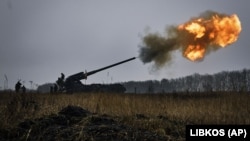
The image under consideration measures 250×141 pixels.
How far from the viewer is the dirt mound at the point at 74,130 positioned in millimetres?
7348

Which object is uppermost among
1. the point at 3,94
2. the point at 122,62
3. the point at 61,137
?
the point at 122,62

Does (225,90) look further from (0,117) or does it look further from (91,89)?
(91,89)

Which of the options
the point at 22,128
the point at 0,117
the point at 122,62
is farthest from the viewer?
the point at 122,62

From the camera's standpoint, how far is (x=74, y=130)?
7.57 m

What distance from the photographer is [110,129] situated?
7.74 meters

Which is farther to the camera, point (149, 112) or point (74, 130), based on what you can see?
point (149, 112)

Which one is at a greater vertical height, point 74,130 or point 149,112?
point 149,112

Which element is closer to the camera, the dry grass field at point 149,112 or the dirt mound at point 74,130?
the dirt mound at point 74,130

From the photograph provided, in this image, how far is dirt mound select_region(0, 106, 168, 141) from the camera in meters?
7.35

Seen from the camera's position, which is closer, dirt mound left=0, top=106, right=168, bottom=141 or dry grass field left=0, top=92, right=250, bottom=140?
dirt mound left=0, top=106, right=168, bottom=141

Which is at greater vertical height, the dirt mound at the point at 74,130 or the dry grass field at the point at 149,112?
the dry grass field at the point at 149,112

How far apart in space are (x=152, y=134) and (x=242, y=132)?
1.78 metres

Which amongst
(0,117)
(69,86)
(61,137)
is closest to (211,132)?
(61,137)

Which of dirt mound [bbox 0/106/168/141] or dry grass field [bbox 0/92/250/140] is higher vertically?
dry grass field [bbox 0/92/250/140]
